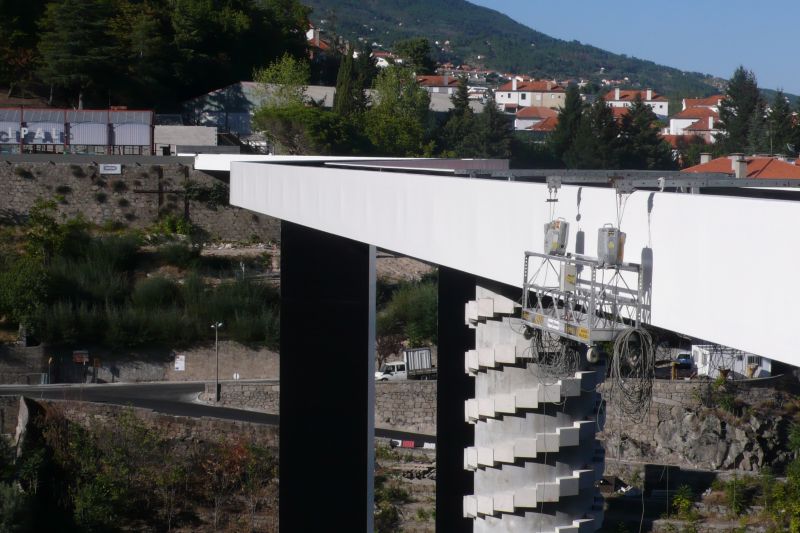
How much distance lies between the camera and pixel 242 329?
1681cm

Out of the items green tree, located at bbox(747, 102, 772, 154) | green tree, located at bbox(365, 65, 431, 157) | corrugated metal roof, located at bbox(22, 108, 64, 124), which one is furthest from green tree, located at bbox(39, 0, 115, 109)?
green tree, located at bbox(747, 102, 772, 154)

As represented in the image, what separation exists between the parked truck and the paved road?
1.36 meters

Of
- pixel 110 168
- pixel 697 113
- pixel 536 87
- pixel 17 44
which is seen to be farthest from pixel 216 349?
pixel 536 87

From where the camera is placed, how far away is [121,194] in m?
19.6

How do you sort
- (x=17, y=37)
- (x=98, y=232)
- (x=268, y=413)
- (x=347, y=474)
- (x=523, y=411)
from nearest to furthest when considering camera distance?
(x=523, y=411) < (x=347, y=474) < (x=268, y=413) < (x=98, y=232) < (x=17, y=37)

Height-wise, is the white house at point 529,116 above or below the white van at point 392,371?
above

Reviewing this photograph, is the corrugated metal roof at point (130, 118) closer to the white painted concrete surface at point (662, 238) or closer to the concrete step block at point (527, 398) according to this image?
the white painted concrete surface at point (662, 238)

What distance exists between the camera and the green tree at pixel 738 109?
33062mm

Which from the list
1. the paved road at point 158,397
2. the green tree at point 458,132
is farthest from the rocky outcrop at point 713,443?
the green tree at point 458,132

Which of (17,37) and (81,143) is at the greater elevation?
(17,37)

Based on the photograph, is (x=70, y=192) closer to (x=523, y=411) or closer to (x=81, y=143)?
(x=81, y=143)

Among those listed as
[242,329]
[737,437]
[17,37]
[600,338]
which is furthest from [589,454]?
[17,37]

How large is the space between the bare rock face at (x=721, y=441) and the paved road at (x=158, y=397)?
319 centimetres

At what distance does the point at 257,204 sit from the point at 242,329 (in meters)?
10.7
